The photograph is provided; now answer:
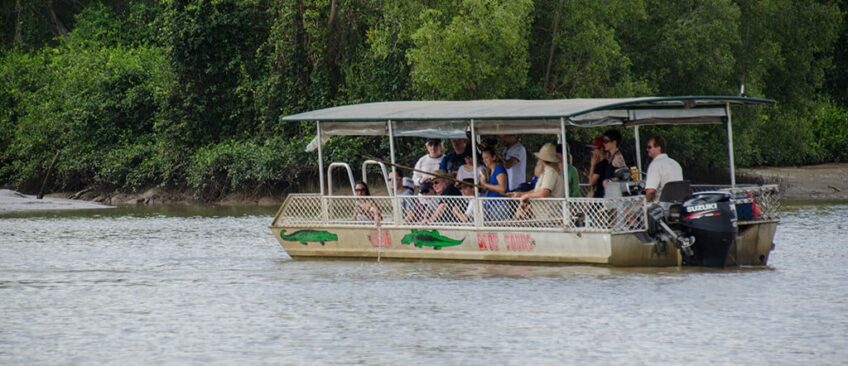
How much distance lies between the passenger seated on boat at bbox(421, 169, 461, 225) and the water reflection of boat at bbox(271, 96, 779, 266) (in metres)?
0.07

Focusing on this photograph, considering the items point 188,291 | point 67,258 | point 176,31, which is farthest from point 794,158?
point 188,291

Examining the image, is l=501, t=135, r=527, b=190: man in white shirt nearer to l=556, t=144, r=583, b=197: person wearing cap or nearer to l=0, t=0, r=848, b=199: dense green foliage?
l=556, t=144, r=583, b=197: person wearing cap

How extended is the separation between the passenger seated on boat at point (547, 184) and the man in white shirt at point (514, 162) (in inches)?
33.0

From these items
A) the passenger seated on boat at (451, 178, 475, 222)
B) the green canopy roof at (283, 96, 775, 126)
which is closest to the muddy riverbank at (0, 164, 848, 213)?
the green canopy roof at (283, 96, 775, 126)

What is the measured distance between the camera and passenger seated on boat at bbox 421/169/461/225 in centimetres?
2108

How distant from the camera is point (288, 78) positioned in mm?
44531

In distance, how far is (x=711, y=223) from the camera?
759 inches

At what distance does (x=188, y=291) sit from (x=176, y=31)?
27053 millimetres

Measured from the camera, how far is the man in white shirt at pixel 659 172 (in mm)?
19734

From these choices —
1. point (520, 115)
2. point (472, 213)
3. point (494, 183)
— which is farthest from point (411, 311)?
point (494, 183)

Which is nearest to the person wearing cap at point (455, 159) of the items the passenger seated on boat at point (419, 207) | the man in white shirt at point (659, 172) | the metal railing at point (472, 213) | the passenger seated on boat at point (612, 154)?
the passenger seated on boat at point (419, 207)

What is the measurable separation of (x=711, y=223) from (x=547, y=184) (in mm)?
2171

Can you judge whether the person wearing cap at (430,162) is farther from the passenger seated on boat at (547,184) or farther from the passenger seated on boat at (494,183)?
the passenger seated on boat at (547,184)

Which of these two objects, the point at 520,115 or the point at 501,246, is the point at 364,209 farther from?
the point at 520,115
